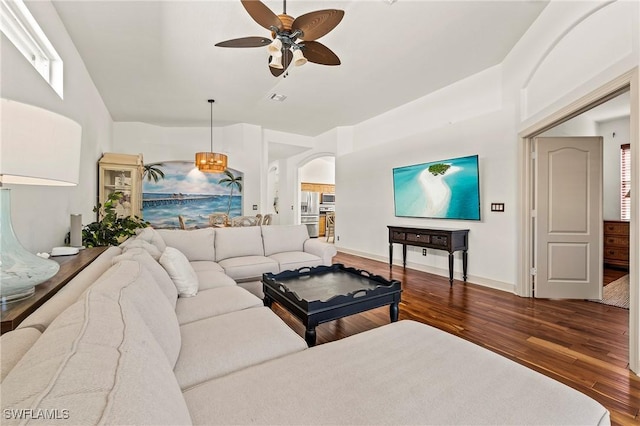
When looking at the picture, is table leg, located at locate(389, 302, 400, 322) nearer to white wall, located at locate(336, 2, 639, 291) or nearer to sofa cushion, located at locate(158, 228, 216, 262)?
white wall, located at locate(336, 2, 639, 291)

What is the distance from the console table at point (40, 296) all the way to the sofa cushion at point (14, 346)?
7.4 inches

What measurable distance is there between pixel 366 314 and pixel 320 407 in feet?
6.56

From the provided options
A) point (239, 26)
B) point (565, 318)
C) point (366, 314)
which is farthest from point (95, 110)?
point (565, 318)

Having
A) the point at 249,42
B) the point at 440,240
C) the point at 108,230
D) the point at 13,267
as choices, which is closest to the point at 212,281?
the point at 13,267

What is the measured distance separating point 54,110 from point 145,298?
238 centimetres

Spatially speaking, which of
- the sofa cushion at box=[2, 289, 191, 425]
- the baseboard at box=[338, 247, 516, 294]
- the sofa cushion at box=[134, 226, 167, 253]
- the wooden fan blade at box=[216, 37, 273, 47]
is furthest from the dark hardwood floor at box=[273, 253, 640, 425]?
the wooden fan blade at box=[216, 37, 273, 47]

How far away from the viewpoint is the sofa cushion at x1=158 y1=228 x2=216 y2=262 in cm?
337

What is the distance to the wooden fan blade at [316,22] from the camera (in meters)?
Answer: 2.04

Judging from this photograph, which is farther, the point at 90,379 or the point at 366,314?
the point at 366,314

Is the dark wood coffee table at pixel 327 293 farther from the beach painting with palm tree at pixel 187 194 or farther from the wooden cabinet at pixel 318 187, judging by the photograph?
the wooden cabinet at pixel 318 187

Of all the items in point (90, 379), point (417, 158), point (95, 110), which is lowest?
point (90, 379)

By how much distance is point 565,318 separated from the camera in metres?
2.71

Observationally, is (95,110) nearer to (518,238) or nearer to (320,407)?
(320,407)

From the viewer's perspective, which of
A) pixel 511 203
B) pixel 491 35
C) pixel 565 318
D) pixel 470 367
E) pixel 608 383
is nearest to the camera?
pixel 470 367
